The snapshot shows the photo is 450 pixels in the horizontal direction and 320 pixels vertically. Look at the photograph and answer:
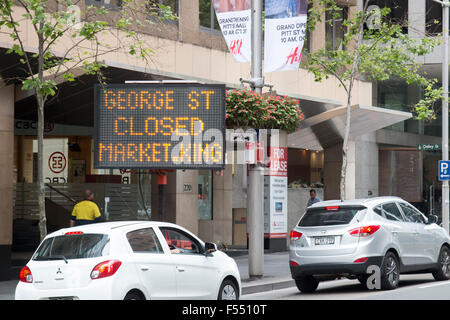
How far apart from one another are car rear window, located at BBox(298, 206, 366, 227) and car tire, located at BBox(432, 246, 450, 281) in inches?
111

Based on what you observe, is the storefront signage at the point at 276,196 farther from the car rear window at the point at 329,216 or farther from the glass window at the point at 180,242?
the glass window at the point at 180,242

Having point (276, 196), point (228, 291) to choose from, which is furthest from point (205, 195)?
point (228, 291)

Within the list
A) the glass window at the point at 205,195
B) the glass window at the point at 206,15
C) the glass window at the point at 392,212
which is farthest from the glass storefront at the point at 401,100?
the glass window at the point at 392,212

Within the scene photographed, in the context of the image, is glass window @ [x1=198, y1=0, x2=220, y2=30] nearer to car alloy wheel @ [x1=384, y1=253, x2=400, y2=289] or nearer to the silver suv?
the silver suv

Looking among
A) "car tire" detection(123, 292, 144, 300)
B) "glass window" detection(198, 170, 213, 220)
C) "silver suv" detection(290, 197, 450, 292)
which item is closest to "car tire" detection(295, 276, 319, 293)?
"silver suv" detection(290, 197, 450, 292)

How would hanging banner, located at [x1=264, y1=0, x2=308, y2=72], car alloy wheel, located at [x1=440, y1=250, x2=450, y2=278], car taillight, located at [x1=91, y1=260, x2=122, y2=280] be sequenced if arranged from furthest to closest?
1. hanging banner, located at [x1=264, y1=0, x2=308, y2=72]
2. car alloy wheel, located at [x1=440, y1=250, x2=450, y2=278]
3. car taillight, located at [x1=91, y1=260, x2=122, y2=280]

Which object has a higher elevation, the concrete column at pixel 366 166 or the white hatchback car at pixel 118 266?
the concrete column at pixel 366 166

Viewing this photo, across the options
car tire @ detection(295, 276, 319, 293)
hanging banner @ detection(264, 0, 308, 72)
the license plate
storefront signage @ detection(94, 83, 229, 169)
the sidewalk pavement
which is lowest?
the sidewalk pavement

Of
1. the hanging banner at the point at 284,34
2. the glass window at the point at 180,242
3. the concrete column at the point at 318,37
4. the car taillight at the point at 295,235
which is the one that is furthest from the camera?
the concrete column at the point at 318,37

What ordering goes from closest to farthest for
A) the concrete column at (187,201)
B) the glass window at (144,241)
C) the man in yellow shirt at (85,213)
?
the glass window at (144,241)
the man in yellow shirt at (85,213)
the concrete column at (187,201)

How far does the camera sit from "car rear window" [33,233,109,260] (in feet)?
32.4

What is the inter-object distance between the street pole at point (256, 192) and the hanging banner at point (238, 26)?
0.58 ft

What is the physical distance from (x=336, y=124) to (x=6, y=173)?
42.5 ft

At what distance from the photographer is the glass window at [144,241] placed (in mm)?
10242
